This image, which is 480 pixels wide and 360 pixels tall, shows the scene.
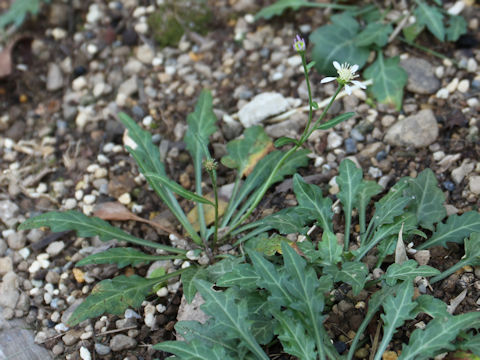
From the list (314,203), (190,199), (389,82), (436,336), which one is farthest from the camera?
(389,82)

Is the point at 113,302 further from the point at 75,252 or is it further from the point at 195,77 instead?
the point at 195,77

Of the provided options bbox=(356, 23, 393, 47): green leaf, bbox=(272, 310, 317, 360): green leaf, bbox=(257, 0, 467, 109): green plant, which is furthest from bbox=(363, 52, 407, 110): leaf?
bbox=(272, 310, 317, 360): green leaf

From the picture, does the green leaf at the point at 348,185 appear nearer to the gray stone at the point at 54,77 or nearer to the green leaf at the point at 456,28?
the green leaf at the point at 456,28

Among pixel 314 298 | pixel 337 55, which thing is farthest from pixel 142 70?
pixel 314 298

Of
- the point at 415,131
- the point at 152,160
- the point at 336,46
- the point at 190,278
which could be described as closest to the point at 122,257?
the point at 190,278

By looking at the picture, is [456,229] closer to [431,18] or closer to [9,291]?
[431,18]

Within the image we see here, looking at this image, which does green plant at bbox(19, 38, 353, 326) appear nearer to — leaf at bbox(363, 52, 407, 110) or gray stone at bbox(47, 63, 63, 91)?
leaf at bbox(363, 52, 407, 110)

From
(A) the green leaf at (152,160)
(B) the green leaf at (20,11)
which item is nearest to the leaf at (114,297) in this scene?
(A) the green leaf at (152,160)
